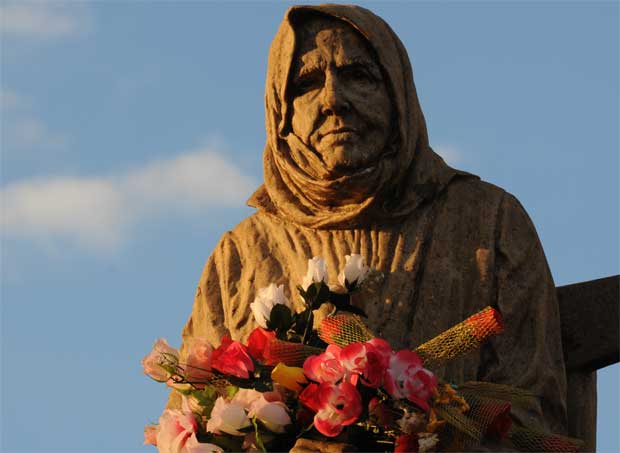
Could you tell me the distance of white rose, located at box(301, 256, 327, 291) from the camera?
11914 millimetres

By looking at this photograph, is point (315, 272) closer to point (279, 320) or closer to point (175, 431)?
point (279, 320)

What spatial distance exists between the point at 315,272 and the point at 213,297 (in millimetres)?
→ 1647

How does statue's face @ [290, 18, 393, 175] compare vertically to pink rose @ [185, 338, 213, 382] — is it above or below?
above

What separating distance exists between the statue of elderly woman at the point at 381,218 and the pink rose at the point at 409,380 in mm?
1492

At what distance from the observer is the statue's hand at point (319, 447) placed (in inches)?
434

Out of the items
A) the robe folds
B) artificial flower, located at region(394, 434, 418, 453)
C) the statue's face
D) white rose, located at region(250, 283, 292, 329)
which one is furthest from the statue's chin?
artificial flower, located at region(394, 434, 418, 453)

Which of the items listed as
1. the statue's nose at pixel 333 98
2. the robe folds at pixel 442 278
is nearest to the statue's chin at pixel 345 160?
the statue's nose at pixel 333 98

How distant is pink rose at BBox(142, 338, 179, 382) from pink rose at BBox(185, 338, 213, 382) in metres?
0.09

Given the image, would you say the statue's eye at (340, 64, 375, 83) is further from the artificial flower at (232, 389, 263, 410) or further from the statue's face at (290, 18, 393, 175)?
the artificial flower at (232, 389, 263, 410)

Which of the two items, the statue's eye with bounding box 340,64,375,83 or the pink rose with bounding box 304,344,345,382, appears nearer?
the pink rose with bounding box 304,344,345,382

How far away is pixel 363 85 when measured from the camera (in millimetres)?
13078

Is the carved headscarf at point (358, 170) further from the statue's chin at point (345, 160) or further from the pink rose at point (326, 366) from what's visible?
the pink rose at point (326, 366)

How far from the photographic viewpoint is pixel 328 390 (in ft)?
36.1

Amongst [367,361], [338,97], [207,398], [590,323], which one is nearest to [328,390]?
[367,361]
